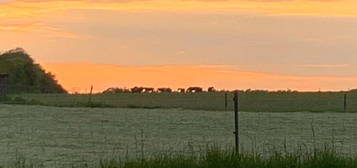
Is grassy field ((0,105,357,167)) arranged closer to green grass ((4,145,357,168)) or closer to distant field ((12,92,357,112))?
green grass ((4,145,357,168))

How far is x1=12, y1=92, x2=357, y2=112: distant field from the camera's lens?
2227 inches

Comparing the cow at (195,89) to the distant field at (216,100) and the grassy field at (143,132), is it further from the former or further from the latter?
the grassy field at (143,132)

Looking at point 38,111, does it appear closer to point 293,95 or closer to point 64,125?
point 64,125

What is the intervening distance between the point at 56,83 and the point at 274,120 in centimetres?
3920

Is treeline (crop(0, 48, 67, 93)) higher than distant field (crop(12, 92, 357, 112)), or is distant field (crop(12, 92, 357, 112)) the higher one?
treeline (crop(0, 48, 67, 93))

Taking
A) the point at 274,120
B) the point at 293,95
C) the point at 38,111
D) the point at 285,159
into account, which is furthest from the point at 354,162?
the point at 293,95

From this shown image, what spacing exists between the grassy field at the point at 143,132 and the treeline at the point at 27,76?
24269 millimetres

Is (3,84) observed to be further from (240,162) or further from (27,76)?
(240,162)

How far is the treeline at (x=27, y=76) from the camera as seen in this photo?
7406cm

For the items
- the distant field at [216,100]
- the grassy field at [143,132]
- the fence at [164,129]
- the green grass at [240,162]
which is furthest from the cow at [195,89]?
the green grass at [240,162]

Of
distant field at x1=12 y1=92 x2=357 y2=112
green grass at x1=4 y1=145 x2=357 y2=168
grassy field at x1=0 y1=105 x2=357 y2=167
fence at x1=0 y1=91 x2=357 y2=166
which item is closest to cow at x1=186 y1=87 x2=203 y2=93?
distant field at x1=12 y1=92 x2=357 y2=112

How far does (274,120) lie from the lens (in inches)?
1654

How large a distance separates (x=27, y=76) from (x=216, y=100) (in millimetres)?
19140

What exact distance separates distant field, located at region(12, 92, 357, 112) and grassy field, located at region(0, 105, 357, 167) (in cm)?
818
